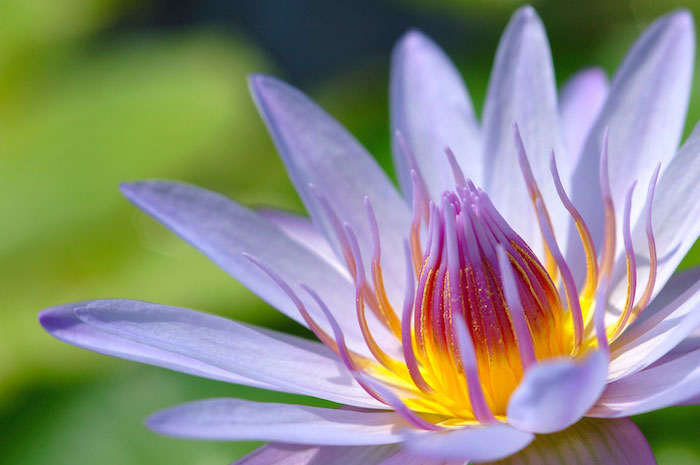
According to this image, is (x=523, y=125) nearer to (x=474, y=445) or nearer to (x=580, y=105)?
(x=580, y=105)

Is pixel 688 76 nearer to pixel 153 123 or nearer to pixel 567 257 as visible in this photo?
pixel 567 257

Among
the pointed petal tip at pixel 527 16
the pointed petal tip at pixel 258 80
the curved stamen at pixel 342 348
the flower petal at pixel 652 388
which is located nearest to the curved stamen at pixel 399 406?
the curved stamen at pixel 342 348

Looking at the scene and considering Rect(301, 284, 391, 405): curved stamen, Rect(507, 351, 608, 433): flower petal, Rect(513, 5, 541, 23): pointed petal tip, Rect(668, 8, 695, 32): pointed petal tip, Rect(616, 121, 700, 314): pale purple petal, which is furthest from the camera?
Rect(513, 5, 541, 23): pointed petal tip

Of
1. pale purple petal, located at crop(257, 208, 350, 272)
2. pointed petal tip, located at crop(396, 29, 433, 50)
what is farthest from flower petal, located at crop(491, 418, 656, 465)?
pointed petal tip, located at crop(396, 29, 433, 50)

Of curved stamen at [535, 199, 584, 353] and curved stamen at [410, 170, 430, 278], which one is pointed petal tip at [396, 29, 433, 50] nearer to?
curved stamen at [410, 170, 430, 278]

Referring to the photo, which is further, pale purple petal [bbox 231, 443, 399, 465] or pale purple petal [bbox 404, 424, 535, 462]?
pale purple petal [bbox 231, 443, 399, 465]

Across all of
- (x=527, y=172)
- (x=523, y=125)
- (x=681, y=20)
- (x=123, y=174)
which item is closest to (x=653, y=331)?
(x=527, y=172)
